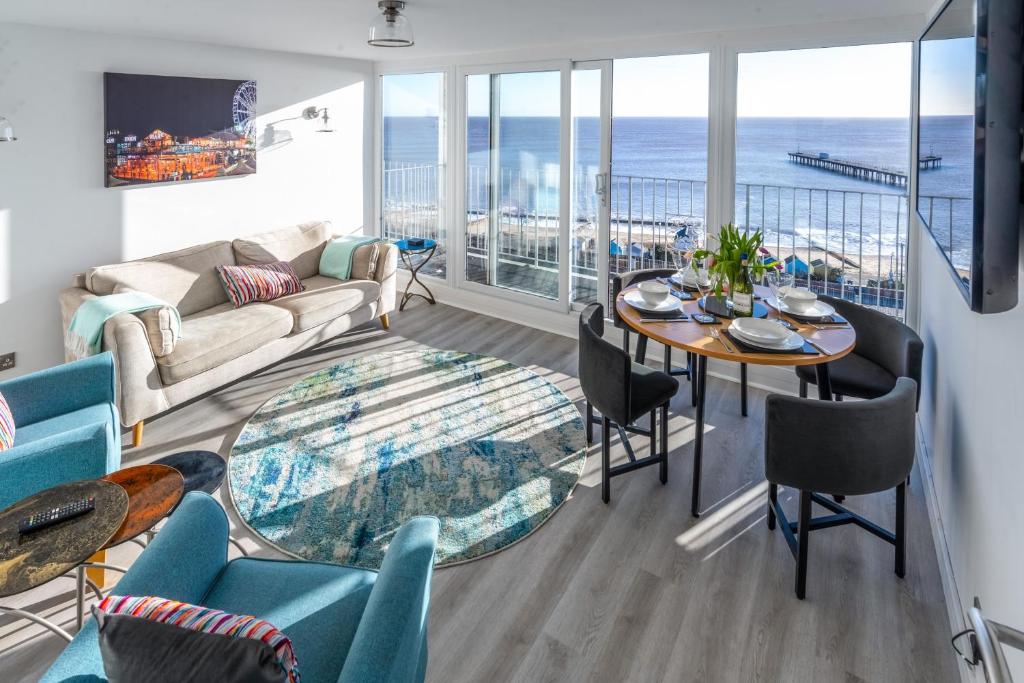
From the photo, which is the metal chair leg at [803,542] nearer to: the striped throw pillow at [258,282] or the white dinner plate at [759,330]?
the white dinner plate at [759,330]

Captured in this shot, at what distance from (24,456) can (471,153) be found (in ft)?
14.6

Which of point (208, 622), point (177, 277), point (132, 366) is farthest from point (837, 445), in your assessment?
point (177, 277)

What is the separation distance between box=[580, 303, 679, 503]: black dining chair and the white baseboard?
44.8 inches

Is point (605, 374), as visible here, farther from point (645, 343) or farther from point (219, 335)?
point (219, 335)

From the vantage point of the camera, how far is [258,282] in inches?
183

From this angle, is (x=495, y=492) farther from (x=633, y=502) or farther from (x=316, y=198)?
(x=316, y=198)

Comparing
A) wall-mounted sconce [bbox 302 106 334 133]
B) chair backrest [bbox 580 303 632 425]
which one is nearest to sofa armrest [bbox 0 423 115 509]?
chair backrest [bbox 580 303 632 425]

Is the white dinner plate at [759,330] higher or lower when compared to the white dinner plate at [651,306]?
lower

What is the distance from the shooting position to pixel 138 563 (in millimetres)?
1636

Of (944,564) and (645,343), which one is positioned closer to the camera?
(944,564)

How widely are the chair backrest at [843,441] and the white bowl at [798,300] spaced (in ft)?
2.69

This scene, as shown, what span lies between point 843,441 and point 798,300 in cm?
109

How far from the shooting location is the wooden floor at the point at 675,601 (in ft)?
6.76

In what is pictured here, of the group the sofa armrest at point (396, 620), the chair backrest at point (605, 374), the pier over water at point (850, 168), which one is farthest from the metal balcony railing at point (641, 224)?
the sofa armrest at point (396, 620)
